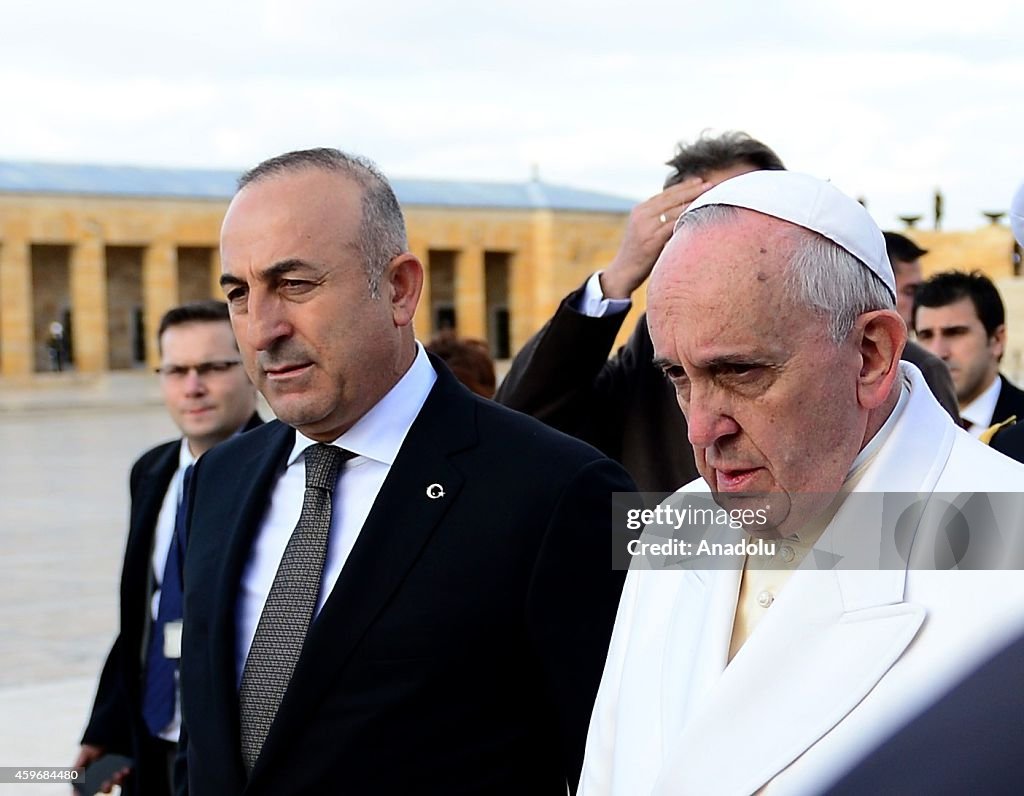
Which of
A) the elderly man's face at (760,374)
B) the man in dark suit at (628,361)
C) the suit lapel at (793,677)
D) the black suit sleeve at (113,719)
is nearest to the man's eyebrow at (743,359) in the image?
the elderly man's face at (760,374)

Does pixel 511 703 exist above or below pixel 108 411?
above

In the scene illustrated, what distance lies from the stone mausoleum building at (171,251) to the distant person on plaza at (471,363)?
41022 millimetres

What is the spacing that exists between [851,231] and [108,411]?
40.0 metres

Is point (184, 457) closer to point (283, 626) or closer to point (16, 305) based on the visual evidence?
point (283, 626)

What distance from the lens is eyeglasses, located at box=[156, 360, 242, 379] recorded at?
4746 mm

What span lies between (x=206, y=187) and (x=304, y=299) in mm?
53044

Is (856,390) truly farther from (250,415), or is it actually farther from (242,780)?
(250,415)

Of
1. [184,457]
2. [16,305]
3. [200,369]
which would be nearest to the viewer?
[184,457]

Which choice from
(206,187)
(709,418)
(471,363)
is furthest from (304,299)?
(206,187)

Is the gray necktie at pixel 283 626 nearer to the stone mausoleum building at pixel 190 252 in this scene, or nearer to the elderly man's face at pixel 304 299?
the elderly man's face at pixel 304 299

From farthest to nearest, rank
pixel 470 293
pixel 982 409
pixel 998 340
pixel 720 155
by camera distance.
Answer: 1. pixel 470 293
2. pixel 998 340
3. pixel 982 409
4. pixel 720 155

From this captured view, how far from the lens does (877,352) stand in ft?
5.75

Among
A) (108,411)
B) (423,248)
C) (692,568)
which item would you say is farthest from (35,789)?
(423,248)

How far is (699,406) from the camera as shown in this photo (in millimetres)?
1751
